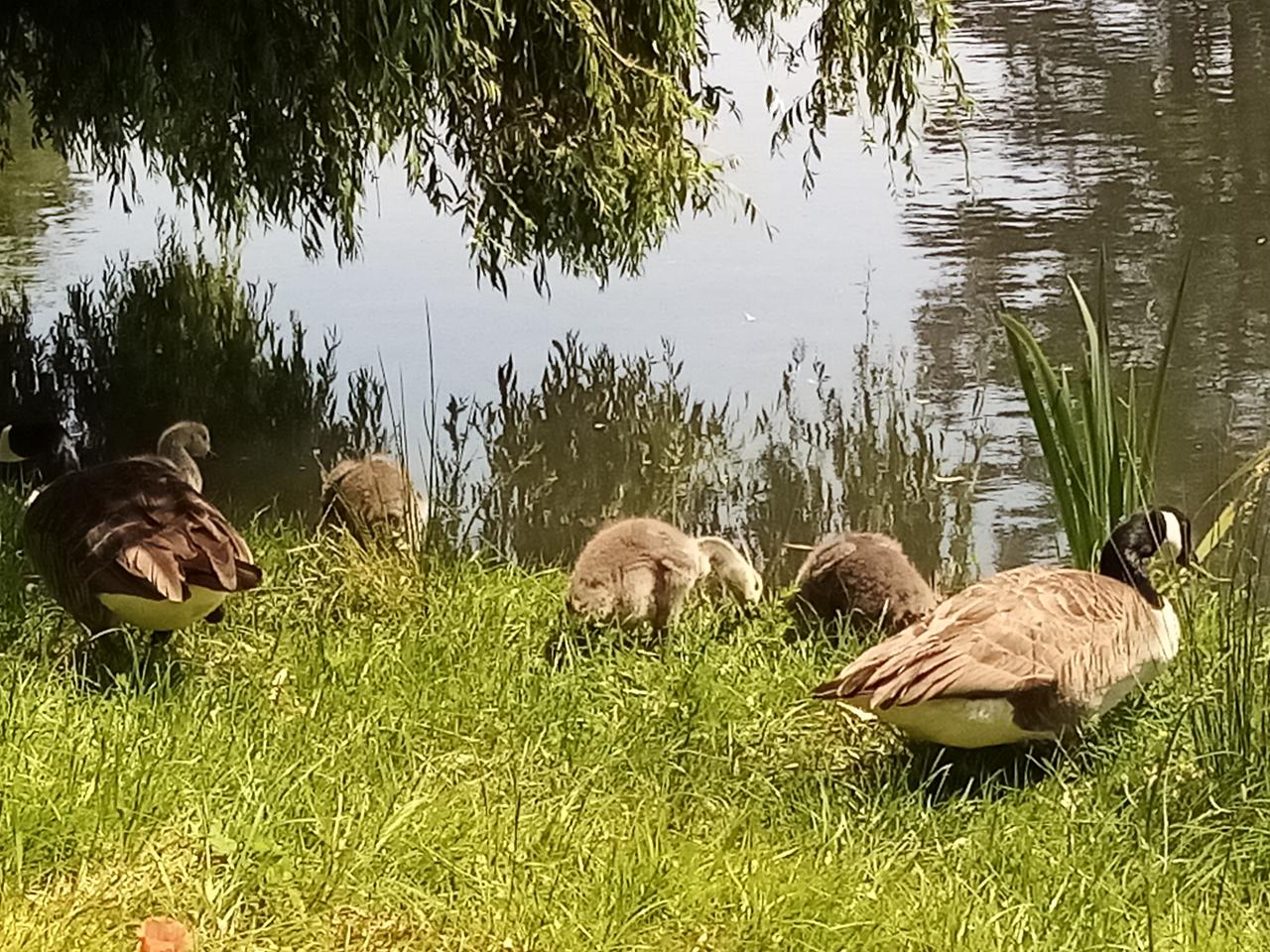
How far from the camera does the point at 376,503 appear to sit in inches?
219

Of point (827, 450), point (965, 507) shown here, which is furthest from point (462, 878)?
point (827, 450)

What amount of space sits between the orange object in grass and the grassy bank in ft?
0.90

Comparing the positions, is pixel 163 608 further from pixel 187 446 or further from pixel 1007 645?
pixel 187 446

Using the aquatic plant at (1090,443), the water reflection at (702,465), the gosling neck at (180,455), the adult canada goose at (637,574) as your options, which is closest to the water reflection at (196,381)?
the gosling neck at (180,455)

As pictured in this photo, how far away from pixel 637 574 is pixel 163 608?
1467 millimetres

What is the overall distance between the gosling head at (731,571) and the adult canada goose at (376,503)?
3.67 feet

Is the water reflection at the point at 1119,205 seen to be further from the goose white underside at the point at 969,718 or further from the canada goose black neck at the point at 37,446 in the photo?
the canada goose black neck at the point at 37,446

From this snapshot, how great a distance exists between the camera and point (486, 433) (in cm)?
757

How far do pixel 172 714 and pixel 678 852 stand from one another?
4.71 feet

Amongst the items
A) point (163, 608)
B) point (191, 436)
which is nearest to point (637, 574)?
point (163, 608)

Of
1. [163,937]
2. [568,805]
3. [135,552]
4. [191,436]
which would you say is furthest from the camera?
[191,436]

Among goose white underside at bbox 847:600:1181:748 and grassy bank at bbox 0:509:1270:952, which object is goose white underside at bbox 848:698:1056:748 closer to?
goose white underside at bbox 847:600:1181:748

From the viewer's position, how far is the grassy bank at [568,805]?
313 cm

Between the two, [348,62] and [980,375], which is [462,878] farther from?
[980,375]
